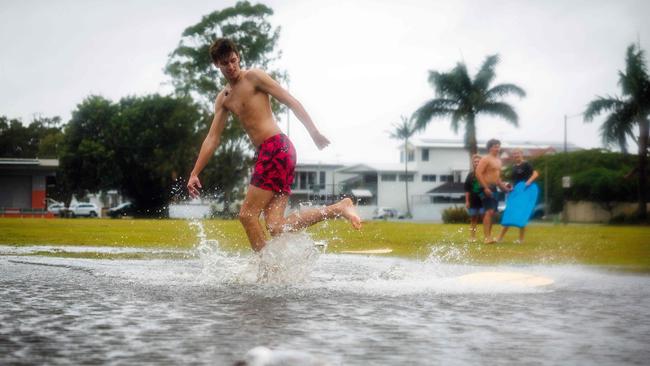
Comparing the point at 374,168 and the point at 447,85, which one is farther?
the point at 374,168

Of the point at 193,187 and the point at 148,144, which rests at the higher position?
the point at 148,144

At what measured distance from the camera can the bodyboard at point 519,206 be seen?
46.3ft

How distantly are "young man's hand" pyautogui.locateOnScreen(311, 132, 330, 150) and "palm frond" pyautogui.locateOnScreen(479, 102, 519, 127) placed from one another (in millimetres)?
44700

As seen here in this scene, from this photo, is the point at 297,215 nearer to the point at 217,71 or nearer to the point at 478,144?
the point at 217,71

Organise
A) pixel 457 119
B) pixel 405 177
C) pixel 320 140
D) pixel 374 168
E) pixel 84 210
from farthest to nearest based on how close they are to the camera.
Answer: pixel 405 177 → pixel 374 168 → pixel 84 210 → pixel 457 119 → pixel 320 140

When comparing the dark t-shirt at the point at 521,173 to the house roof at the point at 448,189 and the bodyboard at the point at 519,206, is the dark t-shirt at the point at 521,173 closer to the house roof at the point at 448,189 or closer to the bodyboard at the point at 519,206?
the bodyboard at the point at 519,206

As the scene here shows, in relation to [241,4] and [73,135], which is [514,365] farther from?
[73,135]

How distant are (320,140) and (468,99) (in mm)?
45192

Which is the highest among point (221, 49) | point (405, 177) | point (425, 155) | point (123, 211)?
point (425, 155)

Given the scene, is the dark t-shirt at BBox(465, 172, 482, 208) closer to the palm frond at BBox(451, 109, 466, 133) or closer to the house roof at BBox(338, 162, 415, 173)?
the palm frond at BBox(451, 109, 466, 133)

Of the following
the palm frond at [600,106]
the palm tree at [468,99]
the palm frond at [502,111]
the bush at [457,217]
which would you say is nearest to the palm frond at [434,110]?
the palm tree at [468,99]

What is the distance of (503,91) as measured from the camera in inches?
1986

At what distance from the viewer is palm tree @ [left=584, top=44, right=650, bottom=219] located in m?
46.7

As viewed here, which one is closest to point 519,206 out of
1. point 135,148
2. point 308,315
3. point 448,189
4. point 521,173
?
point 521,173
